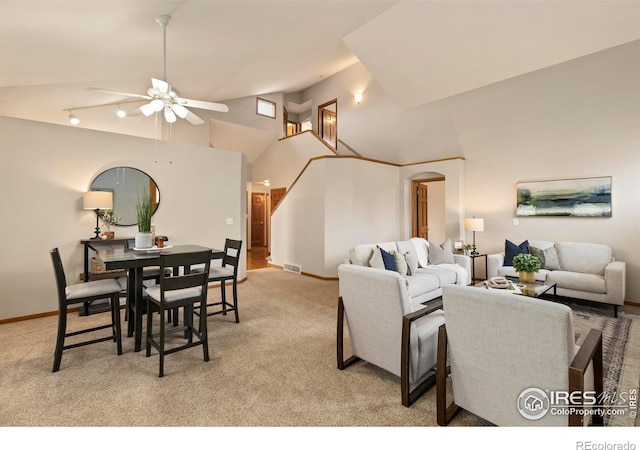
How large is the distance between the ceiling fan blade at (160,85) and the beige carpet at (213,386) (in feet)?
8.61

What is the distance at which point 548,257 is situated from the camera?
4.76 meters

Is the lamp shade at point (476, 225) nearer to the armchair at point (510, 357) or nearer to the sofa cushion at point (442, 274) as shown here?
the sofa cushion at point (442, 274)

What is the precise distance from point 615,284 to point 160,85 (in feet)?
19.3

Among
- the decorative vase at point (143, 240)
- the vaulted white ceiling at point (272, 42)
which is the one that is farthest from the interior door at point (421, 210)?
the decorative vase at point (143, 240)

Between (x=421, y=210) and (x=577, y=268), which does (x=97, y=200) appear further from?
(x=577, y=268)

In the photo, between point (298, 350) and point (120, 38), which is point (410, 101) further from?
point (298, 350)

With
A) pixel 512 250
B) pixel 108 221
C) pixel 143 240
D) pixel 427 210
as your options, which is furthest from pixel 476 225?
pixel 108 221

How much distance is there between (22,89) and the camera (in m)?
3.96

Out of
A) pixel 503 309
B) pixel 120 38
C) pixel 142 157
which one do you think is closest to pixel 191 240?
pixel 142 157

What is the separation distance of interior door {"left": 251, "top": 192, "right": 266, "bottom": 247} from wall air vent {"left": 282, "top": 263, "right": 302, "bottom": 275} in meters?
4.10

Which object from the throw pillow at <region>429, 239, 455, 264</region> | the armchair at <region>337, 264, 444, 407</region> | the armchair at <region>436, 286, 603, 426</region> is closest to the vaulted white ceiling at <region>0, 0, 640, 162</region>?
the throw pillow at <region>429, 239, 455, 264</region>

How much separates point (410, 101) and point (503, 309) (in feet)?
18.9

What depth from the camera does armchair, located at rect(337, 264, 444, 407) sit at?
201 centimetres
